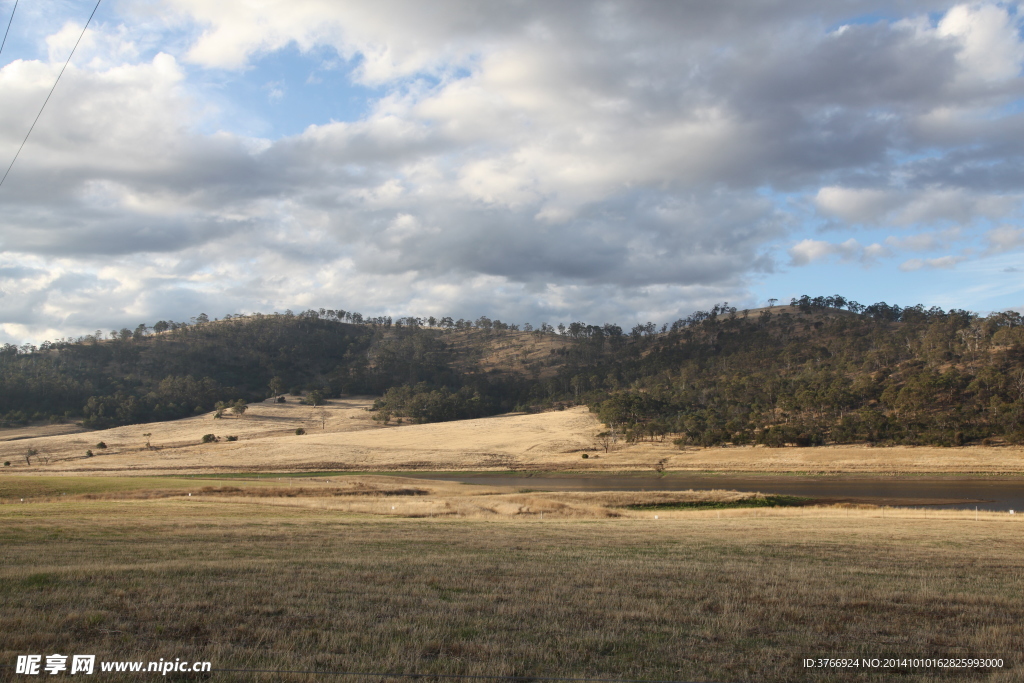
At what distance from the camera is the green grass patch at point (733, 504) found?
1889 inches

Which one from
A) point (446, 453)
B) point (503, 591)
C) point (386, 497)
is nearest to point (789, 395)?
point (446, 453)

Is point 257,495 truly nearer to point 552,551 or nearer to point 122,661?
point 552,551

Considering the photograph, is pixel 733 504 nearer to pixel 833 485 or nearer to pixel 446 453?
pixel 833 485

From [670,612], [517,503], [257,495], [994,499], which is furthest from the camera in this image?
[994,499]

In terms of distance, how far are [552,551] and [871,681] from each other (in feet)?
39.6

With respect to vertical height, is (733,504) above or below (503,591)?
below

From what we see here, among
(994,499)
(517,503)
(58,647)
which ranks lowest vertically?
(994,499)

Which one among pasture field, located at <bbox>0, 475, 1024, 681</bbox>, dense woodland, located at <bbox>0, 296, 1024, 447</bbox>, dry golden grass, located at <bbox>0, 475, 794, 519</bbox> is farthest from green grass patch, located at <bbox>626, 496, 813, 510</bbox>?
dense woodland, located at <bbox>0, 296, 1024, 447</bbox>

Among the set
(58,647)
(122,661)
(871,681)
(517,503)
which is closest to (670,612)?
(871,681)

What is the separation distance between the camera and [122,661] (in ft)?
27.7

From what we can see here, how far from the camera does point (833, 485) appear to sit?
69.9m

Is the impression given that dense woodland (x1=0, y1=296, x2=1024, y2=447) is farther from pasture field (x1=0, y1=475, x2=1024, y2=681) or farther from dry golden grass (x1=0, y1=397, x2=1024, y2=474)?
pasture field (x1=0, y1=475, x2=1024, y2=681)

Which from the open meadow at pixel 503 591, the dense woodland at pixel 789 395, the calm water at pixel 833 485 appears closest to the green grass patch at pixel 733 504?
the calm water at pixel 833 485

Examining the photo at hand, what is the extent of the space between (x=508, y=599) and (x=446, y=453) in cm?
9555
